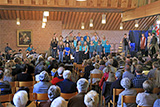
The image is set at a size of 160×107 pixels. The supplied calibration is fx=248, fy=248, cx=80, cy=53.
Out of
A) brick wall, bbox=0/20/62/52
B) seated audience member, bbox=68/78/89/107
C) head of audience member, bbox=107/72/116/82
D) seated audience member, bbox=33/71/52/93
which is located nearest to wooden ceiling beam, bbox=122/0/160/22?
head of audience member, bbox=107/72/116/82

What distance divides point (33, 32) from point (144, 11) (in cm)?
1143

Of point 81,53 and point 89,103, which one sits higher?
point 81,53

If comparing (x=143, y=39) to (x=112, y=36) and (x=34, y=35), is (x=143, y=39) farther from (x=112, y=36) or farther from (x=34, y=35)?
(x=34, y=35)

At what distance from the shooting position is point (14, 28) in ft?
66.4

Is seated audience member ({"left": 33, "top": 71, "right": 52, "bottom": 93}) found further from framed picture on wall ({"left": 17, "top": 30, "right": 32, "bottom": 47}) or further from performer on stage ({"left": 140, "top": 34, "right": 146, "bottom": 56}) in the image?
framed picture on wall ({"left": 17, "top": 30, "right": 32, "bottom": 47})

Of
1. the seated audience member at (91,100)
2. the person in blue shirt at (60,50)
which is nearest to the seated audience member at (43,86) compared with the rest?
the seated audience member at (91,100)

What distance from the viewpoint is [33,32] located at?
20500 millimetres

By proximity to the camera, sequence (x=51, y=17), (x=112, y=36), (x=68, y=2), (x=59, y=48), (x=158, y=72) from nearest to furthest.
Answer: (x=158, y=72) → (x=68, y=2) → (x=59, y=48) → (x=51, y=17) → (x=112, y=36)

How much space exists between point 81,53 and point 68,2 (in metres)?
4.34

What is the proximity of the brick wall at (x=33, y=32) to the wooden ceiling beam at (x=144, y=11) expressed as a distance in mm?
9008

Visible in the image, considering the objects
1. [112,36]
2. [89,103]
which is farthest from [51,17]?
[89,103]

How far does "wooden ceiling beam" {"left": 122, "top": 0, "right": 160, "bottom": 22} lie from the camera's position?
10.4 metres

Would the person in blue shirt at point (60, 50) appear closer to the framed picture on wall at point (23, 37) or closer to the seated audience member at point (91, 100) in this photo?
the framed picture on wall at point (23, 37)

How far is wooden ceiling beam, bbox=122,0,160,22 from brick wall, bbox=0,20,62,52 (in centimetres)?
901
